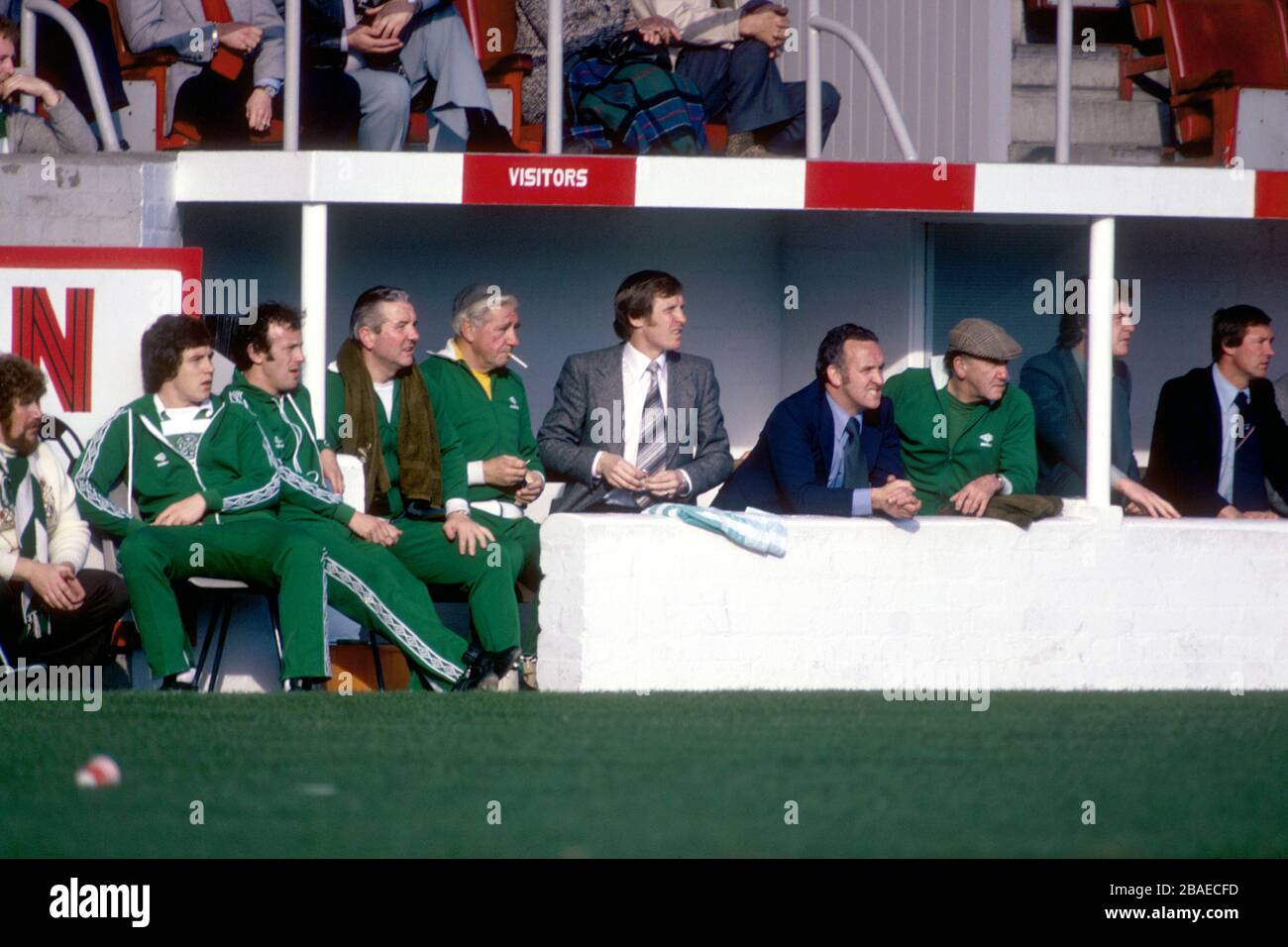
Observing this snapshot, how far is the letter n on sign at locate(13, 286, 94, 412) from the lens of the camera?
29.2ft

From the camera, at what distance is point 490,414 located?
30.0ft

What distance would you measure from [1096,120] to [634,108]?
3411mm

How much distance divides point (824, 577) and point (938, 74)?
4240mm

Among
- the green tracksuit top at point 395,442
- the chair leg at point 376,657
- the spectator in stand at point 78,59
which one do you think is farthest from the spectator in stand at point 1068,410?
the spectator in stand at point 78,59

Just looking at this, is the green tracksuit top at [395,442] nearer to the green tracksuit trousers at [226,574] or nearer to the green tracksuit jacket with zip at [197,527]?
the green tracksuit jacket with zip at [197,527]

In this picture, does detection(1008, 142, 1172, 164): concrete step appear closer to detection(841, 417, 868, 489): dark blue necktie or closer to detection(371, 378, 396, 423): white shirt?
detection(841, 417, 868, 489): dark blue necktie

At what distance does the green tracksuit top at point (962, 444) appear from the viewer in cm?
934

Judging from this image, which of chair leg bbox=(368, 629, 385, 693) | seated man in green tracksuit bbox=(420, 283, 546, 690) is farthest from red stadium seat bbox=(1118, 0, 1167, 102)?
chair leg bbox=(368, 629, 385, 693)

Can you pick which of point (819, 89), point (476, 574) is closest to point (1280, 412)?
point (819, 89)

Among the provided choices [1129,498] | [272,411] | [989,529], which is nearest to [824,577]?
[989,529]

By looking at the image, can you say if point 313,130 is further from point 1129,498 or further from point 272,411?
point 1129,498

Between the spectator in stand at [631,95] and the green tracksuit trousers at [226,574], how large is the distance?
2766mm

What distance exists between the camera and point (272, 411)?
28.1ft
